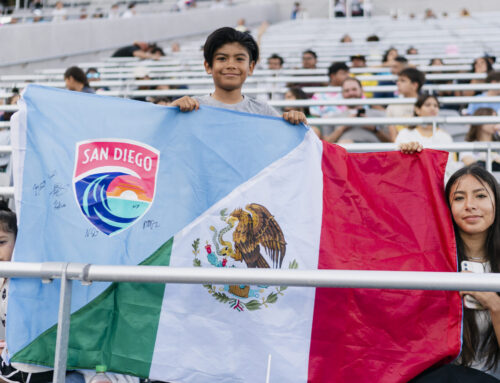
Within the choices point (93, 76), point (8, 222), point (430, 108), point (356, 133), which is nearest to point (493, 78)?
point (430, 108)

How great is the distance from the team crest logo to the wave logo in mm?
305

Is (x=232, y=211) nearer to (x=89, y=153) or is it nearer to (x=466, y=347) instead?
(x=89, y=153)

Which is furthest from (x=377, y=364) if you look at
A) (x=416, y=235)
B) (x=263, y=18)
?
(x=263, y=18)

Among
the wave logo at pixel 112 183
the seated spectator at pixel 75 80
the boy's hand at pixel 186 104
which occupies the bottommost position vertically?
the wave logo at pixel 112 183

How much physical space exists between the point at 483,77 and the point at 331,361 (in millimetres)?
6713

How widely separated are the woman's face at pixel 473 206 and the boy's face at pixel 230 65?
1242 mm

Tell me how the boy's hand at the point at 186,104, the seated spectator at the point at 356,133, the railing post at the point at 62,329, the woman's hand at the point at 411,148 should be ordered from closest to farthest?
the railing post at the point at 62,329
the boy's hand at the point at 186,104
the woman's hand at the point at 411,148
the seated spectator at the point at 356,133

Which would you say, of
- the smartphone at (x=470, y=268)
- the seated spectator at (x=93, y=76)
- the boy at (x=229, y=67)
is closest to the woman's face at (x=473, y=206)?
the smartphone at (x=470, y=268)

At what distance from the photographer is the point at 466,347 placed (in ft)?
8.29

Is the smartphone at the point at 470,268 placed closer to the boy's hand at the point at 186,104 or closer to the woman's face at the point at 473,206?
the woman's face at the point at 473,206

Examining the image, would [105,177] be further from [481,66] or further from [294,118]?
[481,66]

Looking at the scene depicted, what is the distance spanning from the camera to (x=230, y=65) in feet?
10.5

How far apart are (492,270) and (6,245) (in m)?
2.15

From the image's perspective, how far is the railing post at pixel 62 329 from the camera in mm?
A: 1945
